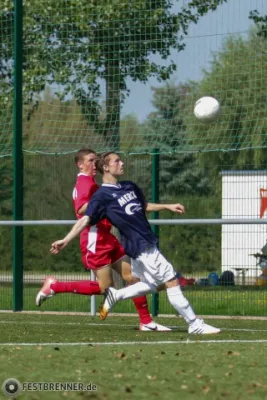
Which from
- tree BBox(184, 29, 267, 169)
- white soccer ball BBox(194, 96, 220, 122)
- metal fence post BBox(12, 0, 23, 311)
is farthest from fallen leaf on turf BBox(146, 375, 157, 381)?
metal fence post BBox(12, 0, 23, 311)

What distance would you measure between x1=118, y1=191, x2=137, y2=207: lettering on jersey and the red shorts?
3.41 ft

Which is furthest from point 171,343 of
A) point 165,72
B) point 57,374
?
point 165,72

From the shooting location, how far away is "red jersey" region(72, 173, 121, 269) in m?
12.3

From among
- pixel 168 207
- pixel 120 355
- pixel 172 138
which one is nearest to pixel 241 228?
pixel 172 138

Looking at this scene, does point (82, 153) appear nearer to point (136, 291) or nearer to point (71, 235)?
point (71, 235)

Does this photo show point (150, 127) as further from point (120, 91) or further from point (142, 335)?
point (142, 335)

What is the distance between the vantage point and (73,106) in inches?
693

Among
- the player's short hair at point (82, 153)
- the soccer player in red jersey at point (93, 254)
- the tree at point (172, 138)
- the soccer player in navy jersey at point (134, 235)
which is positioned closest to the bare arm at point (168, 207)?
the soccer player in navy jersey at point (134, 235)

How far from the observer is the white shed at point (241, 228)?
51.4 ft

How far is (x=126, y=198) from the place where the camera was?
11438 millimetres

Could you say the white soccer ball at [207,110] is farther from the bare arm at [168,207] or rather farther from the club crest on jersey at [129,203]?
the club crest on jersey at [129,203]

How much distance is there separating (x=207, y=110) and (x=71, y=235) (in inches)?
158

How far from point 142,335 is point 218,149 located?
5.28 meters

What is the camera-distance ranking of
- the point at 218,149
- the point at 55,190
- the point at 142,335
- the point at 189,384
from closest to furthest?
the point at 189,384 < the point at 142,335 < the point at 218,149 < the point at 55,190
